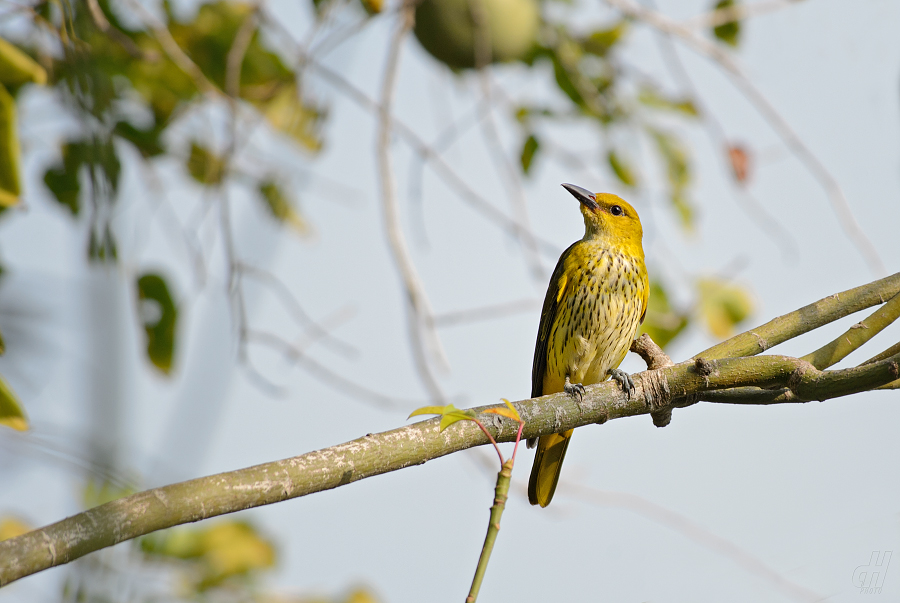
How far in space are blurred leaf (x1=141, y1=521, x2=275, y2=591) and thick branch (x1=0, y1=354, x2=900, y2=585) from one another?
1823 millimetres

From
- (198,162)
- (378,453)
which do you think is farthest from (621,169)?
(378,453)

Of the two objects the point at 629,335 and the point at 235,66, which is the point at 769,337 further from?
the point at 235,66

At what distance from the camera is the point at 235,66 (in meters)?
2.76

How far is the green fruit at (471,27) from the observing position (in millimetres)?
3008

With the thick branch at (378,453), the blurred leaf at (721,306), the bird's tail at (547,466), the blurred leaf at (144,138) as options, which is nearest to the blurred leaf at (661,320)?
the blurred leaf at (721,306)

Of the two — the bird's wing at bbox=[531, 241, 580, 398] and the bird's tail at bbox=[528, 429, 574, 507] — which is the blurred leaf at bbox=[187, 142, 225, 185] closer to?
the bird's wing at bbox=[531, 241, 580, 398]

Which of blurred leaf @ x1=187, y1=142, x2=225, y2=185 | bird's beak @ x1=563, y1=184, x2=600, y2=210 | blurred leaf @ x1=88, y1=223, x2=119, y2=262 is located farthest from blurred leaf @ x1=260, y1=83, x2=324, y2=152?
blurred leaf @ x1=88, y1=223, x2=119, y2=262

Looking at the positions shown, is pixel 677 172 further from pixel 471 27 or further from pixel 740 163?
pixel 471 27

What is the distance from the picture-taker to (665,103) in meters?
3.60

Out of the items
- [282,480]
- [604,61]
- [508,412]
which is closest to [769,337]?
[508,412]

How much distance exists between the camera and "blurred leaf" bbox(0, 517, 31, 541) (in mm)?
3136

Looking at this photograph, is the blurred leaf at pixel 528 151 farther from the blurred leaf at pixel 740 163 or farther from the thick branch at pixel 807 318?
the thick branch at pixel 807 318

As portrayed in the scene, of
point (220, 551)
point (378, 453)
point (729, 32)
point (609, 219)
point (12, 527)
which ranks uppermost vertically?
point (729, 32)

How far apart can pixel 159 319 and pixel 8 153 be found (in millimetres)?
914
